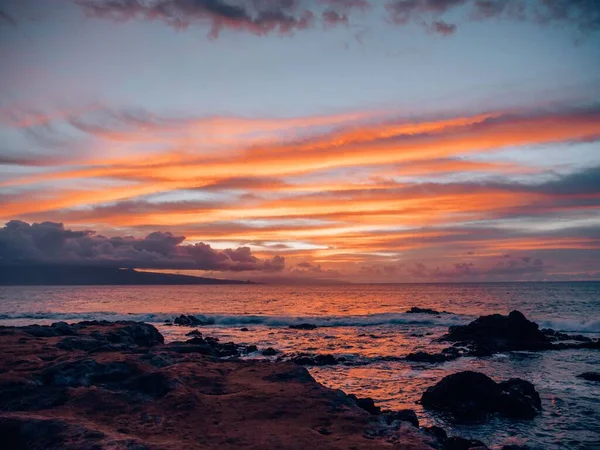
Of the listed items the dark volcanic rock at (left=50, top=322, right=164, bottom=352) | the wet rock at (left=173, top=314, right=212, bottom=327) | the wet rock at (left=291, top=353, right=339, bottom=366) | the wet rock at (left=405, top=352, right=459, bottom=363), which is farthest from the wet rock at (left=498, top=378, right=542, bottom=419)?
the wet rock at (left=173, top=314, right=212, bottom=327)

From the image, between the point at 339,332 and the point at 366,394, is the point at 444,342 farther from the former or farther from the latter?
the point at 366,394

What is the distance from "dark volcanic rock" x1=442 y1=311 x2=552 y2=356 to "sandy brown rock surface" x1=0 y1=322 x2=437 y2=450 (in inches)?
→ 1189

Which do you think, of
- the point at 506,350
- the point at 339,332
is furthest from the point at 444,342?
the point at 339,332

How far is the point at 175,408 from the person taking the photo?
1238cm

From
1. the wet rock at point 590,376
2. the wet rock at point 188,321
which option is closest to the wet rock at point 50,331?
the wet rock at point 590,376

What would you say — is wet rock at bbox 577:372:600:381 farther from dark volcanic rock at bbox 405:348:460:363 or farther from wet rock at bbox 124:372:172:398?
wet rock at bbox 124:372:172:398

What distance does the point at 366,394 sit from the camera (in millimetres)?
24281

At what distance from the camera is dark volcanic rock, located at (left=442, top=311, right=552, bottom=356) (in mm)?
42750

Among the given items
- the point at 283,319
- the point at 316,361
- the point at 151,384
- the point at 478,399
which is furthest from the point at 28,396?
the point at 283,319

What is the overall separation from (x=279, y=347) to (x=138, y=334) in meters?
16.3

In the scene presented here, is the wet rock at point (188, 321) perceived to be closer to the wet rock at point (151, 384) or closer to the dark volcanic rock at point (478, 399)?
the dark volcanic rock at point (478, 399)

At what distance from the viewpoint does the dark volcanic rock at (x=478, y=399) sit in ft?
65.1

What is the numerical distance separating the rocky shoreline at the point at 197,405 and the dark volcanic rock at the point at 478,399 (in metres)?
0.04

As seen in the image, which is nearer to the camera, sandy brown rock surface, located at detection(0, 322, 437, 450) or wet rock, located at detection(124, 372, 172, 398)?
sandy brown rock surface, located at detection(0, 322, 437, 450)
